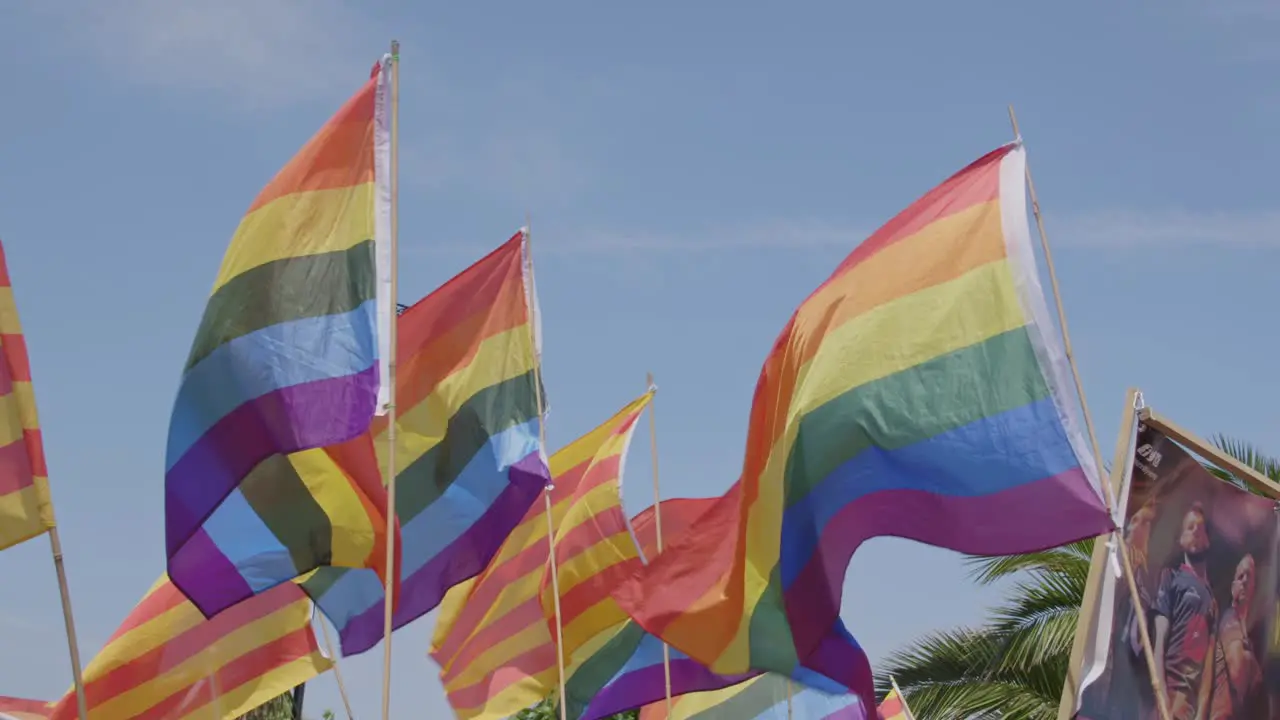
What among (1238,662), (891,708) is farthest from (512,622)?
(1238,662)

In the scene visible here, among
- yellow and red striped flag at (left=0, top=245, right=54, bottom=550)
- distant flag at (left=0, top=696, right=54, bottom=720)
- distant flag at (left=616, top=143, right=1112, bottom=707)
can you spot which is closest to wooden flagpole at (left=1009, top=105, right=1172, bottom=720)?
distant flag at (left=616, top=143, right=1112, bottom=707)

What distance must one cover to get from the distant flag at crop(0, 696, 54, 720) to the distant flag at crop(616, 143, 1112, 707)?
13.7 metres

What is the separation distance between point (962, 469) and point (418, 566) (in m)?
6.05

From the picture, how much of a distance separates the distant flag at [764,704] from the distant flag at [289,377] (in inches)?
300

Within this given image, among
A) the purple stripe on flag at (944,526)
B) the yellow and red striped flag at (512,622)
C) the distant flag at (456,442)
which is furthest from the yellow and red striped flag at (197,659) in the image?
the purple stripe on flag at (944,526)

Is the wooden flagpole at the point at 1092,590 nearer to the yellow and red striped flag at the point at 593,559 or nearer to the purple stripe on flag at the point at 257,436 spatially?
the purple stripe on flag at the point at 257,436

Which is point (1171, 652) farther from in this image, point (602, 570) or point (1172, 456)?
point (602, 570)

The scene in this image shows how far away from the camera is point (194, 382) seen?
479 inches

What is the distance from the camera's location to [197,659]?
16.9 metres

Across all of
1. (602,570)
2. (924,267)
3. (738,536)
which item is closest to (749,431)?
(738,536)

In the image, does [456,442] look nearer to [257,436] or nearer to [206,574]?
[206,574]

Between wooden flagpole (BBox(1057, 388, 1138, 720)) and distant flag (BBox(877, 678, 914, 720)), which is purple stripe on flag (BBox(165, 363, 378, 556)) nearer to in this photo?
wooden flagpole (BBox(1057, 388, 1138, 720))

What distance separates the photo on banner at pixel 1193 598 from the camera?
12.1 metres

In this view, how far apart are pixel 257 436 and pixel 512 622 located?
6.84 metres
